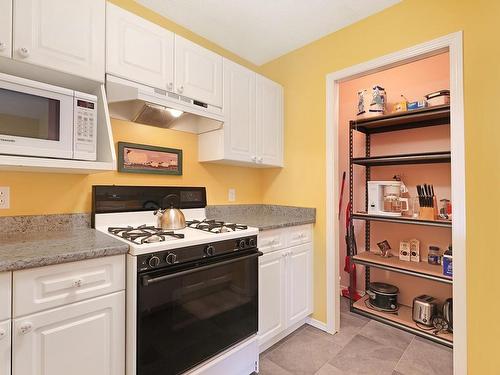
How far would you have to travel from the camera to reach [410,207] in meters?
2.44

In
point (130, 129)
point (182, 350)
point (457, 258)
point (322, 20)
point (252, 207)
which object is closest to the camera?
point (182, 350)

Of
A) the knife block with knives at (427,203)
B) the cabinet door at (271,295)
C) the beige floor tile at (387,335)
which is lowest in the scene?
the beige floor tile at (387,335)

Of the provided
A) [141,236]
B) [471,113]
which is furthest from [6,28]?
[471,113]

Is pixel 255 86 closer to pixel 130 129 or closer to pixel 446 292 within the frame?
pixel 130 129

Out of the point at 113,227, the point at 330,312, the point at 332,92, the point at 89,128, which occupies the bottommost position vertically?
the point at 330,312

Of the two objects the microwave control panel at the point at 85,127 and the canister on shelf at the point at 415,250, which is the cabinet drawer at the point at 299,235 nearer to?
the canister on shelf at the point at 415,250

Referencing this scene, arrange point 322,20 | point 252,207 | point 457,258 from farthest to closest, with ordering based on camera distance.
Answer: point 252,207
point 322,20
point 457,258

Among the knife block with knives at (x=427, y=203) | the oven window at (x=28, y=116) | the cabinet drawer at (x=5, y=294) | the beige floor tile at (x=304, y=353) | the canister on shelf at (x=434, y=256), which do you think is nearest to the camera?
the cabinet drawer at (x=5, y=294)

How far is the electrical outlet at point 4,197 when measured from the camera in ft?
4.54

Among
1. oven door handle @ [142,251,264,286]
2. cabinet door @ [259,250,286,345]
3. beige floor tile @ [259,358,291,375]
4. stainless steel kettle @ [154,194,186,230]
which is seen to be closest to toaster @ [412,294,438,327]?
cabinet door @ [259,250,286,345]

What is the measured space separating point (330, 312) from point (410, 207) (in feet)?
4.00

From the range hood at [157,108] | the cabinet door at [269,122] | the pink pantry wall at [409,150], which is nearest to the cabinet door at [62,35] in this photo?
the range hood at [157,108]

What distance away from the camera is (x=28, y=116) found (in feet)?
3.93

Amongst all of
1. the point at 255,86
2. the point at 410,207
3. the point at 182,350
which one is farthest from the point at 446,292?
the point at 255,86
